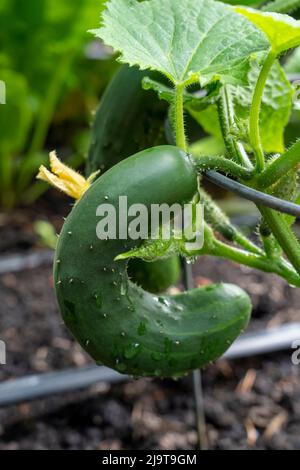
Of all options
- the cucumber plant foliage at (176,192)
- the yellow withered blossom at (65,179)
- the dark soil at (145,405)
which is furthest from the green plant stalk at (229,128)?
the dark soil at (145,405)

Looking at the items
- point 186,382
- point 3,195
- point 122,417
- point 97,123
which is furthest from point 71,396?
point 3,195

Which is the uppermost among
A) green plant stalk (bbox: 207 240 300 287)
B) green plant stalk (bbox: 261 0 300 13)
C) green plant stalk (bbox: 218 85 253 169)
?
green plant stalk (bbox: 261 0 300 13)

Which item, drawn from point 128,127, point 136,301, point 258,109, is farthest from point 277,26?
point 128,127

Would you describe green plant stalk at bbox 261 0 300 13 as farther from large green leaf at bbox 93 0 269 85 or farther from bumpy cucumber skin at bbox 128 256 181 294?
bumpy cucumber skin at bbox 128 256 181 294

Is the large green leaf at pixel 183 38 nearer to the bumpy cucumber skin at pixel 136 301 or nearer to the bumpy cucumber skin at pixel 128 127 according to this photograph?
the bumpy cucumber skin at pixel 136 301

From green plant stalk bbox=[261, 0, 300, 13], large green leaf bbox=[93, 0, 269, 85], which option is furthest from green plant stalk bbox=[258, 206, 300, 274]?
green plant stalk bbox=[261, 0, 300, 13]

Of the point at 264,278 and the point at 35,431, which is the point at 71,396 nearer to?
the point at 35,431
